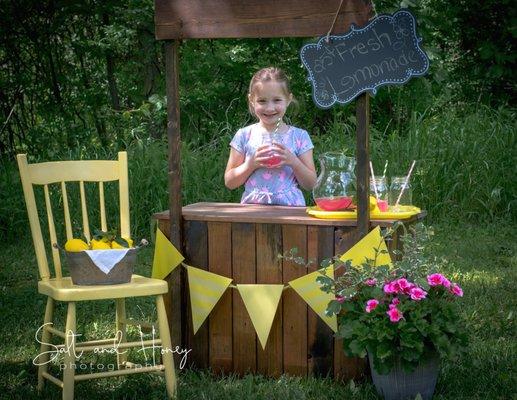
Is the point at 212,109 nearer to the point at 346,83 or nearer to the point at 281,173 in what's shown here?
the point at 281,173

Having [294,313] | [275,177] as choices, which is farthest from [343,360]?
[275,177]

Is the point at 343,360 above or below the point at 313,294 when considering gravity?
below

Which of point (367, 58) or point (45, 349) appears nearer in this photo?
point (367, 58)

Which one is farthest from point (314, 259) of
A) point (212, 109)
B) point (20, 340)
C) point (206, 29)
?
point (212, 109)

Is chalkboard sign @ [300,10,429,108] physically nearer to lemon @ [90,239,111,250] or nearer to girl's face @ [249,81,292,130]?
girl's face @ [249,81,292,130]

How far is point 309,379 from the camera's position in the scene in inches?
149

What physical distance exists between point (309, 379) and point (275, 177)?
43.4 inches

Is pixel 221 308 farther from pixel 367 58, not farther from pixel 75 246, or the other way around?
pixel 367 58

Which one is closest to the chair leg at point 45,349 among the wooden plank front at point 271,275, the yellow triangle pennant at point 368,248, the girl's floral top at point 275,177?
the wooden plank front at point 271,275

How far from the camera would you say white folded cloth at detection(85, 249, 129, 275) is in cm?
356

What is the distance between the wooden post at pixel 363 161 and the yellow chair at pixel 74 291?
0.82 metres

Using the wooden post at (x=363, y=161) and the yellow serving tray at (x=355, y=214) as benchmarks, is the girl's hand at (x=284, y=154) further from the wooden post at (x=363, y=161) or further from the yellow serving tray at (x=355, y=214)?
the wooden post at (x=363, y=161)

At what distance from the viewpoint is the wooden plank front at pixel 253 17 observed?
363cm

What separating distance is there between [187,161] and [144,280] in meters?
4.03
